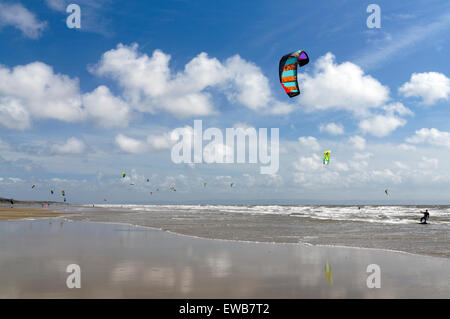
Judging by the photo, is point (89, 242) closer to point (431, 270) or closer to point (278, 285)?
point (278, 285)

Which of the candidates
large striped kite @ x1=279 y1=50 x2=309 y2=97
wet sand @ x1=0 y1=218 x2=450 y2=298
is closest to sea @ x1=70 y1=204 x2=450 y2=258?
wet sand @ x1=0 y1=218 x2=450 y2=298

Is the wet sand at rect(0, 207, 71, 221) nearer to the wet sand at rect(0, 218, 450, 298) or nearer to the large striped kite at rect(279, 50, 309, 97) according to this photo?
the wet sand at rect(0, 218, 450, 298)

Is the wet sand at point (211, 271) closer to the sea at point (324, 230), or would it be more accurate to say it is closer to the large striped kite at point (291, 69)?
the sea at point (324, 230)

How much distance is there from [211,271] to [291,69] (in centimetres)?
929

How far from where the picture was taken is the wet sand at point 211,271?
21.8 ft

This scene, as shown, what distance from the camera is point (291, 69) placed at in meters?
14.7

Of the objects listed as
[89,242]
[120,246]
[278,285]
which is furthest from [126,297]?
[89,242]

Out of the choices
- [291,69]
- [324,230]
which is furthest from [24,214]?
[291,69]

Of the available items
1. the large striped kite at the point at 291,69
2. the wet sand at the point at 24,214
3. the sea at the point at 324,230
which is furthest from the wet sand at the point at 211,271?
the wet sand at the point at 24,214

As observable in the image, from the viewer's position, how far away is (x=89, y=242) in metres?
13.6

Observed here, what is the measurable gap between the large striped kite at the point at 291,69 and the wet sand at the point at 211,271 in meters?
5.91

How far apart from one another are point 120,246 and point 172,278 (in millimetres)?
5397

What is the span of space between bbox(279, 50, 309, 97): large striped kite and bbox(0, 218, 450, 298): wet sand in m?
5.91

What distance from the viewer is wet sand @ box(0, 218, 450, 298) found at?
6.64 metres
